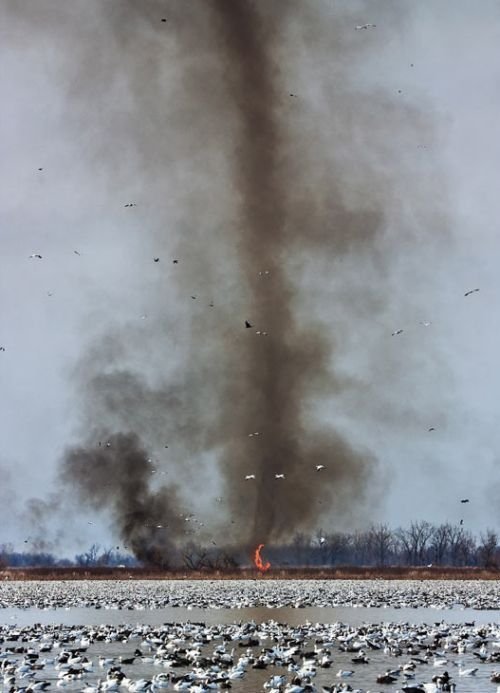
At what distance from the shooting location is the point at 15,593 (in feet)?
199

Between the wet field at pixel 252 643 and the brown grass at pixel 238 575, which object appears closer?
the wet field at pixel 252 643

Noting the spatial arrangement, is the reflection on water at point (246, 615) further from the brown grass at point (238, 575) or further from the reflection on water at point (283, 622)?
the brown grass at point (238, 575)

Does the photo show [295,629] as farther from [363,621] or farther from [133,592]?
[133,592]

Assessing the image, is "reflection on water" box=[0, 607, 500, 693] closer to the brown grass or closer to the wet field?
the wet field

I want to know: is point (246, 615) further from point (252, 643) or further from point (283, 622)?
point (252, 643)

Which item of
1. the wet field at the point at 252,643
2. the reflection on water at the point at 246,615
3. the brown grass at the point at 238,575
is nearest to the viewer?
the wet field at the point at 252,643

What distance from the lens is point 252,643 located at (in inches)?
1203

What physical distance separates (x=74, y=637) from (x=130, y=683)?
10.2 metres

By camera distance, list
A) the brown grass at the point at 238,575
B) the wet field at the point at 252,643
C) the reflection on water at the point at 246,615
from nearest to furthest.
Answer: the wet field at the point at 252,643
the reflection on water at the point at 246,615
the brown grass at the point at 238,575

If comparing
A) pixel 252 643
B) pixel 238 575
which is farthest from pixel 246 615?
pixel 238 575

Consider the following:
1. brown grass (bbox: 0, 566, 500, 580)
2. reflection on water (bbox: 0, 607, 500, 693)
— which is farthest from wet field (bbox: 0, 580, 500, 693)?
brown grass (bbox: 0, 566, 500, 580)

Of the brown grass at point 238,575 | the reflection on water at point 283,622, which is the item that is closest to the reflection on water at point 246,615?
the reflection on water at point 283,622

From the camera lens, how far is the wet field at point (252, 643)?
77.1 feet

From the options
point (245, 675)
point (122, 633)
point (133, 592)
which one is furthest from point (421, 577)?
point (245, 675)
